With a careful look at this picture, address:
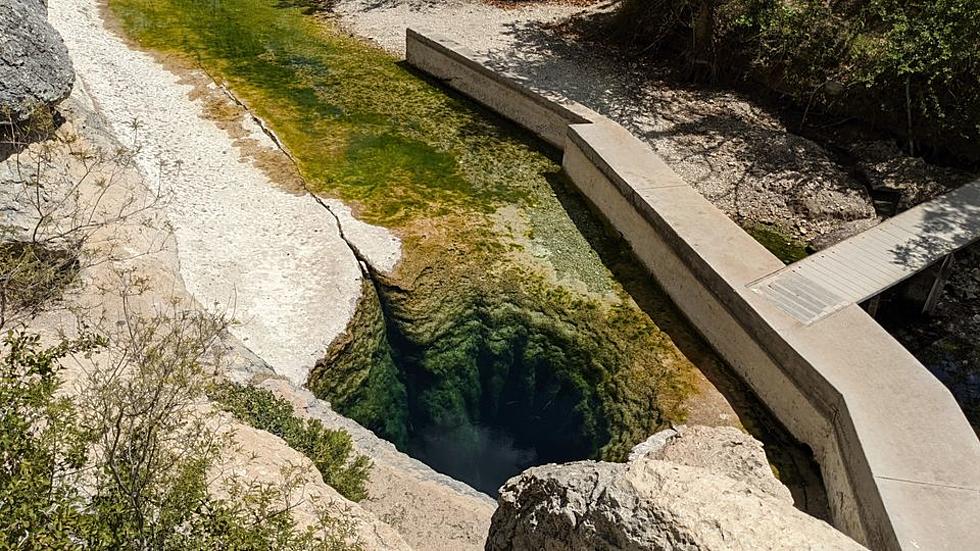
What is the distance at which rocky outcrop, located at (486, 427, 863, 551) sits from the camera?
4.39 m

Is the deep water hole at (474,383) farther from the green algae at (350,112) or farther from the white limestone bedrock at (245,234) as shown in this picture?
the green algae at (350,112)

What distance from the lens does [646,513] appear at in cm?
467

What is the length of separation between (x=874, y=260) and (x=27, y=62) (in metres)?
13.0

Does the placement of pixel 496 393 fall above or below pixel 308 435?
below

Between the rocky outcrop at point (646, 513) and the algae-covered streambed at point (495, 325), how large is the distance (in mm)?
3788

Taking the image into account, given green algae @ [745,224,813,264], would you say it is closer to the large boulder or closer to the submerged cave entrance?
the submerged cave entrance

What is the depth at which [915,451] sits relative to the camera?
7.51 metres

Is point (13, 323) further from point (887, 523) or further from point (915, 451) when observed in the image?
point (915, 451)

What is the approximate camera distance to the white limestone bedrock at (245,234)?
34.5ft

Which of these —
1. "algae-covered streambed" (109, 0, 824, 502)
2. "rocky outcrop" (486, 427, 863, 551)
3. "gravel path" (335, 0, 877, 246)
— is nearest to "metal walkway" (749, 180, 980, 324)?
"gravel path" (335, 0, 877, 246)

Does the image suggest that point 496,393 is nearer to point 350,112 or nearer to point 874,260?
point 874,260

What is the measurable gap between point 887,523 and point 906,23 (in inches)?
470

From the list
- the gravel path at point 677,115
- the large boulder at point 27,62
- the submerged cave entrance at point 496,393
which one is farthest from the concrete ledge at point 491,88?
the large boulder at point 27,62

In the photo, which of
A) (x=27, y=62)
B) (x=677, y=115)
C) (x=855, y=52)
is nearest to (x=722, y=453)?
(x=677, y=115)
